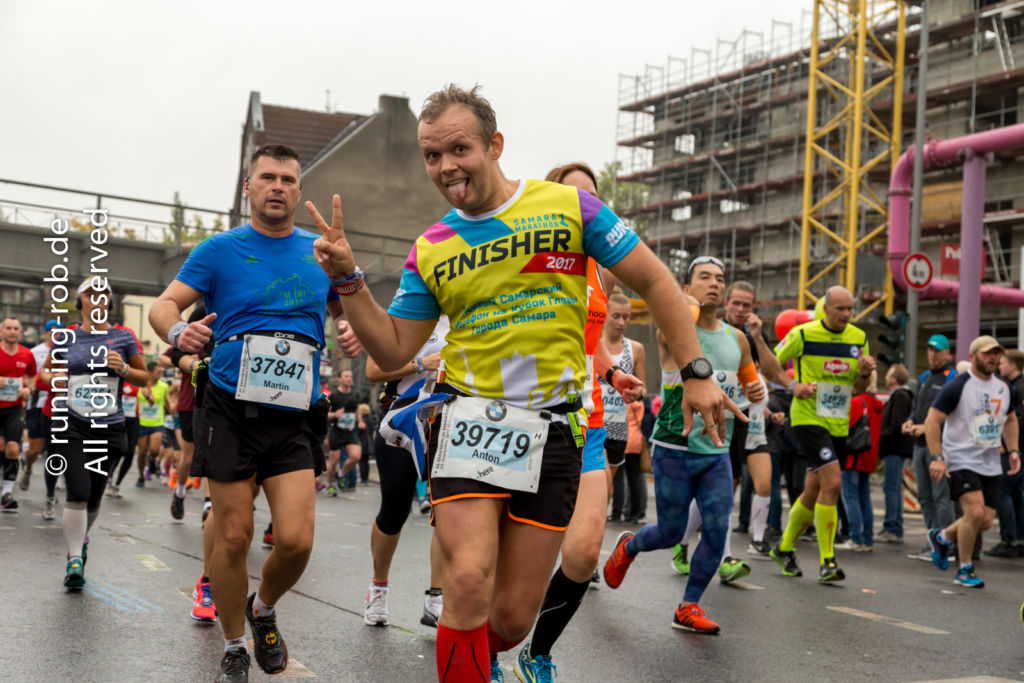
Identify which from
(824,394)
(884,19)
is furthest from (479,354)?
(884,19)

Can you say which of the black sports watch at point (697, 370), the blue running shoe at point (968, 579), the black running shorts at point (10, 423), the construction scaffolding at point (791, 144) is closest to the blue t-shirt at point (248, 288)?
the black sports watch at point (697, 370)

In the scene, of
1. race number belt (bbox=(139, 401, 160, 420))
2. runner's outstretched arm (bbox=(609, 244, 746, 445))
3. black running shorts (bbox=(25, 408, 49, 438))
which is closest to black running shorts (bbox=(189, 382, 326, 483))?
runner's outstretched arm (bbox=(609, 244, 746, 445))

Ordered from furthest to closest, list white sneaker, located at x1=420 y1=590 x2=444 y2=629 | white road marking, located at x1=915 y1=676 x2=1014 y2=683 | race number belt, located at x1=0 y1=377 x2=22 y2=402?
race number belt, located at x1=0 y1=377 x2=22 y2=402 < white sneaker, located at x1=420 y1=590 x2=444 y2=629 < white road marking, located at x1=915 y1=676 x2=1014 y2=683

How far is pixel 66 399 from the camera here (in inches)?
314

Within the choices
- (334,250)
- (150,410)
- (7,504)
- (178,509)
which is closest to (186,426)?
(178,509)

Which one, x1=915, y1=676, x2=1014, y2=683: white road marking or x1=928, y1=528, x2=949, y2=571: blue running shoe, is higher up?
x1=915, y1=676, x2=1014, y2=683: white road marking

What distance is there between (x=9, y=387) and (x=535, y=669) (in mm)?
9662

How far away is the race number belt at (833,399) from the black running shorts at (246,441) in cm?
540

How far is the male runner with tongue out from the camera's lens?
3490mm

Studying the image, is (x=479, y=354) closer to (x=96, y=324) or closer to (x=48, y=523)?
(x=96, y=324)

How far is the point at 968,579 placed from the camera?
939 cm

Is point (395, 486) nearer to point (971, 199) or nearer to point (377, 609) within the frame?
point (377, 609)

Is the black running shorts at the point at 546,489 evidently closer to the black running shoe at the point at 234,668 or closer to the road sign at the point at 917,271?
the black running shoe at the point at 234,668

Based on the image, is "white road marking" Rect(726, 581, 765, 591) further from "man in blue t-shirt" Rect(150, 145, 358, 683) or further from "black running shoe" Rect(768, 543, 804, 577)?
"man in blue t-shirt" Rect(150, 145, 358, 683)
